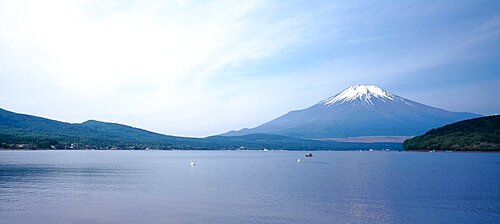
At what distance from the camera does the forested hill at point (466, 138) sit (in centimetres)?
11775

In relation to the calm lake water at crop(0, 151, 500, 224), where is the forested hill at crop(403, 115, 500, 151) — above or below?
above

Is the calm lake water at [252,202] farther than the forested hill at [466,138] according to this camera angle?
No

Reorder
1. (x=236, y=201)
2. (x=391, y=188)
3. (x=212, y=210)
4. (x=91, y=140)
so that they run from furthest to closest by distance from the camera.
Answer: (x=91, y=140)
(x=391, y=188)
(x=236, y=201)
(x=212, y=210)

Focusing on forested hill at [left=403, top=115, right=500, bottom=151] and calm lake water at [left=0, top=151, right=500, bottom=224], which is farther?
forested hill at [left=403, top=115, right=500, bottom=151]

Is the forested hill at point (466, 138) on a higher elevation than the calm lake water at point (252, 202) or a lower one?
higher

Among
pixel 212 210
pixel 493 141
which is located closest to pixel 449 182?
pixel 212 210

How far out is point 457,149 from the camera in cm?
12331

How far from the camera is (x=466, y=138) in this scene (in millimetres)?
123062

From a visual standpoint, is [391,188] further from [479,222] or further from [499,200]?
[479,222]

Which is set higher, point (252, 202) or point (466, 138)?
point (466, 138)

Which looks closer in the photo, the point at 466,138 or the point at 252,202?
the point at 252,202

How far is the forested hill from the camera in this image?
386 feet

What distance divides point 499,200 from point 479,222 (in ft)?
32.3

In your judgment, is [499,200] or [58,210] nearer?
[58,210]
